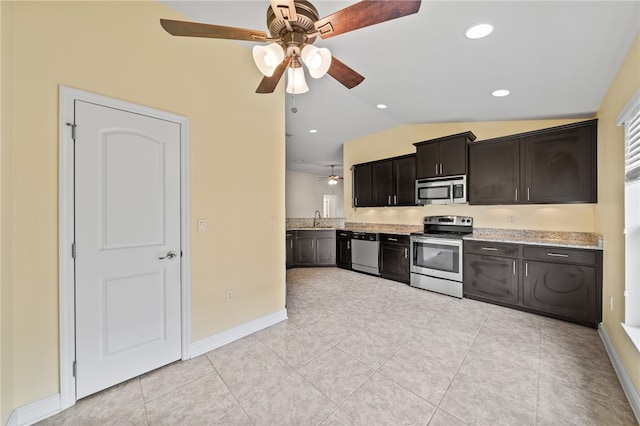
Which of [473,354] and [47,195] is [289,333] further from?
[47,195]

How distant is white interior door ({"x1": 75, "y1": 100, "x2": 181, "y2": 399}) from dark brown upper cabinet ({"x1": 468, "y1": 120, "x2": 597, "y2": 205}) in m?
3.86

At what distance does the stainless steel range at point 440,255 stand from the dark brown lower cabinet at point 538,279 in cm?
13

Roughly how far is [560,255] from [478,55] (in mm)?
2387

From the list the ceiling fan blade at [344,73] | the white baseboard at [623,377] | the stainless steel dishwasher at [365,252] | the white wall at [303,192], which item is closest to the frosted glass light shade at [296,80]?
the ceiling fan blade at [344,73]

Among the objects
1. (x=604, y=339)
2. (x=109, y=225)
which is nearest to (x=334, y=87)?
(x=109, y=225)

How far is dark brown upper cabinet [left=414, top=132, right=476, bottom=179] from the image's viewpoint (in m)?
3.84

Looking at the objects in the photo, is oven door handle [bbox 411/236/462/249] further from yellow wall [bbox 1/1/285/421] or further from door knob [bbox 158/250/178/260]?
door knob [bbox 158/250/178/260]

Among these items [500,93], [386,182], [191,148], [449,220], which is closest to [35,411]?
[191,148]

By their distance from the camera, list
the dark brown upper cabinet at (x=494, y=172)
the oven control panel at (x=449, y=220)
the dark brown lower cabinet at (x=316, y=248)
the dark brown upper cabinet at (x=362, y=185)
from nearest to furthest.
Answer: the dark brown upper cabinet at (x=494, y=172), the oven control panel at (x=449, y=220), the dark brown upper cabinet at (x=362, y=185), the dark brown lower cabinet at (x=316, y=248)

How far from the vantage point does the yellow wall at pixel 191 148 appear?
153cm

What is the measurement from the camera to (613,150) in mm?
2314

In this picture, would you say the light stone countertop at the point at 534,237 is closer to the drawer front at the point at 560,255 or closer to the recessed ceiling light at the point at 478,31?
the drawer front at the point at 560,255

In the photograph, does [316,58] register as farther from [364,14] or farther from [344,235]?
[344,235]

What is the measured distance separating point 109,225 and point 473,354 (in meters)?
3.10
